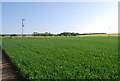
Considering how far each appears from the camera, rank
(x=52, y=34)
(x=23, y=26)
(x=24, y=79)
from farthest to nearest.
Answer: (x=52, y=34)
(x=23, y=26)
(x=24, y=79)

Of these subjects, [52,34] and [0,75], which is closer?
[0,75]

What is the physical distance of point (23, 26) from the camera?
279 ft

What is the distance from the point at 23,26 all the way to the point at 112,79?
267ft

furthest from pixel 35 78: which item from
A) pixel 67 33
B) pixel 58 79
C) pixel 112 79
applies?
pixel 67 33

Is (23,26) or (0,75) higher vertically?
(23,26)

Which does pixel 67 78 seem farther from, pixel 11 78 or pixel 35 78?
pixel 11 78

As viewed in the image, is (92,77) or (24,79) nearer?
(92,77)

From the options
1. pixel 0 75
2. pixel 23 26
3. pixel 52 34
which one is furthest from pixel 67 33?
pixel 0 75

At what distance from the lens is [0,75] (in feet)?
31.7

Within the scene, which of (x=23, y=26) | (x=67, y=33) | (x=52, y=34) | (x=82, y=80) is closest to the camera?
(x=82, y=80)

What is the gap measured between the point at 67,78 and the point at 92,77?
1.27 metres

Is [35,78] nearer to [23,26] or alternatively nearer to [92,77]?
[92,77]

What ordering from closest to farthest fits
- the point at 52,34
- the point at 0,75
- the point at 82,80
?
the point at 82,80, the point at 0,75, the point at 52,34

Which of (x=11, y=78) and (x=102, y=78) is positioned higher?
(x=102, y=78)
